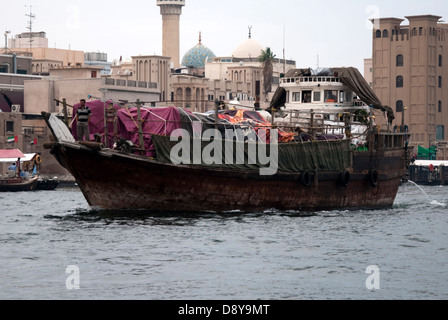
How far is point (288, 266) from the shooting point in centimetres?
2525

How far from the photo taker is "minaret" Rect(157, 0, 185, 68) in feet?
477

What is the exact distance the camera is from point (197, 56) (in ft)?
495

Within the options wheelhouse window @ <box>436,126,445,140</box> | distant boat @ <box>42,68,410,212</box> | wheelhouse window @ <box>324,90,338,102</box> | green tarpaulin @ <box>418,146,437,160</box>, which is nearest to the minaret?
wheelhouse window @ <box>436,126,445,140</box>

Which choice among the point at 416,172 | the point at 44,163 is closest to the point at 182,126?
the point at 44,163

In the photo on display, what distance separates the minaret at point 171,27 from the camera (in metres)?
145

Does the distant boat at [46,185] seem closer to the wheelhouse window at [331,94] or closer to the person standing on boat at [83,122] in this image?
the wheelhouse window at [331,94]

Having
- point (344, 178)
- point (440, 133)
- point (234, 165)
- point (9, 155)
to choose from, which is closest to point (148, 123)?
point (234, 165)

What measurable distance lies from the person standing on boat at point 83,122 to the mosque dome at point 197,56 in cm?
11521

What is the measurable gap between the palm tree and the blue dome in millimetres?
21353

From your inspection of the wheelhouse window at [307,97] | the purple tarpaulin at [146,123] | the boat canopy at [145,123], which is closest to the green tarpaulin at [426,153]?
the wheelhouse window at [307,97]

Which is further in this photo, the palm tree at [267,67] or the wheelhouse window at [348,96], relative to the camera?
the palm tree at [267,67]

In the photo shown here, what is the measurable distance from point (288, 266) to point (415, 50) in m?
107

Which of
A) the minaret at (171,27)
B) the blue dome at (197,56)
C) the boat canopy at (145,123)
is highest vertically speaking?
the minaret at (171,27)

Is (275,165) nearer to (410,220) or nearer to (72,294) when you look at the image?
(410,220)
